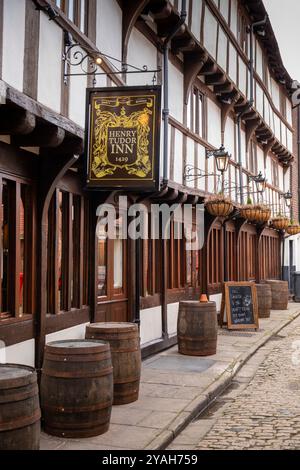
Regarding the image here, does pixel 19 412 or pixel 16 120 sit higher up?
pixel 16 120

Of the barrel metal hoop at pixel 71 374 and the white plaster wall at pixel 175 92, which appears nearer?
the barrel metal hoop at pixel 71 374

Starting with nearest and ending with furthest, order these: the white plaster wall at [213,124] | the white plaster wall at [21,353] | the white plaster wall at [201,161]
Result: 1. the white plaster wall at [21,353]
2. the white plaster wall at [201,161]
3. the white plaster wall at [213,124]

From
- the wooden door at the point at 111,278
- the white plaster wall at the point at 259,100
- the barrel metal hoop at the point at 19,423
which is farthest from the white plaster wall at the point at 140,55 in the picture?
the white plaster wall at the point at 259,100

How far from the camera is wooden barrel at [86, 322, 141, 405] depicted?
6812 millimetres

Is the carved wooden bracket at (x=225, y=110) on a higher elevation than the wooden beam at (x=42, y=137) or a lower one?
higher

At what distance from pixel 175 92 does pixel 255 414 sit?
23.2 feet

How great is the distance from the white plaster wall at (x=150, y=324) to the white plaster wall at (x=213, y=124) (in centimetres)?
503

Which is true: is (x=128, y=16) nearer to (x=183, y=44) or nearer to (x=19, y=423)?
(x=183, y=44)

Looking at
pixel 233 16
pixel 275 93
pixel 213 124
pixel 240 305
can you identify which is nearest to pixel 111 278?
pixel 240 305

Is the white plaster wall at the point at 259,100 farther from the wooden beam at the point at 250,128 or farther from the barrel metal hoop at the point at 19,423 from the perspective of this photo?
the barrel metal hoop at the point at 19,423

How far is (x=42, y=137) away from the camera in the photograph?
235 inches

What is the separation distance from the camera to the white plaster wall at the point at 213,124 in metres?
14.2

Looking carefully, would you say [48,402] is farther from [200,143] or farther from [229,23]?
[229,23]
